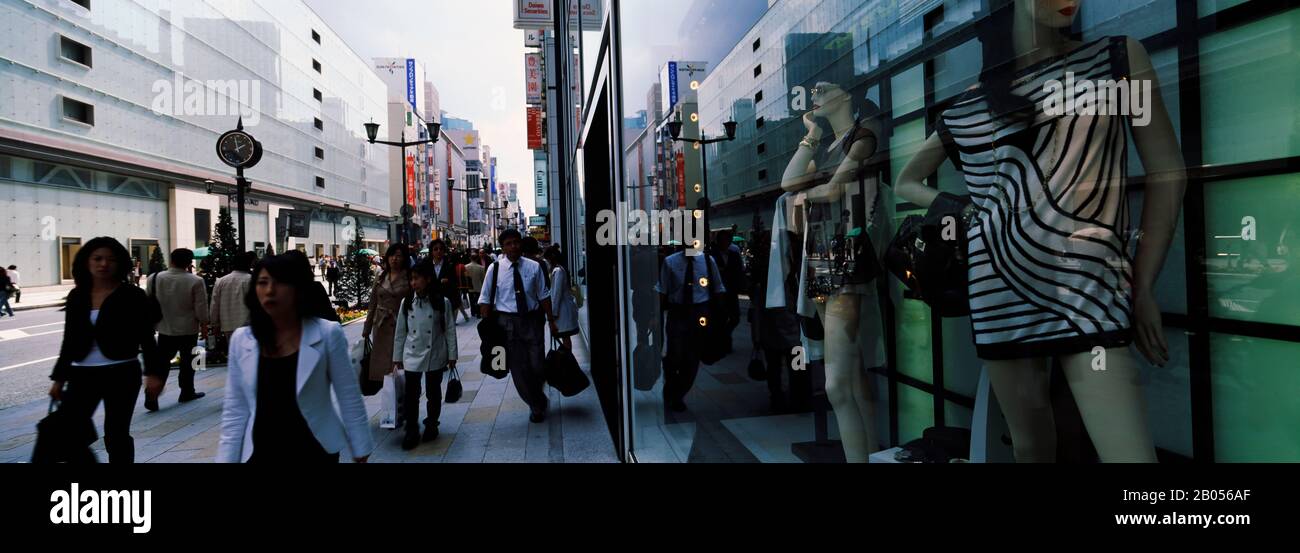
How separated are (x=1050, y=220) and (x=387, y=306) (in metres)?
5.35

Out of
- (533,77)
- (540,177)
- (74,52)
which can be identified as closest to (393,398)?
(74,52)

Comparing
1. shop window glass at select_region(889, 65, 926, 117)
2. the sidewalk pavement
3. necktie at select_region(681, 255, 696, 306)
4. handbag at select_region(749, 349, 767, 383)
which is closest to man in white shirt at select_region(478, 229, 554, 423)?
the sidewalk pavement

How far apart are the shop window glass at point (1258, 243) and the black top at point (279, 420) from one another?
302 centimetres

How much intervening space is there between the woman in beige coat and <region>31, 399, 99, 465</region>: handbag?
2067 millimetres

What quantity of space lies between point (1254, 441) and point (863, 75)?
1514 millimetres

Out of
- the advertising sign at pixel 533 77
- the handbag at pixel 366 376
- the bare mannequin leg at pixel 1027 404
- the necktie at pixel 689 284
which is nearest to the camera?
the bare mannequin leg at pixel 1027 404

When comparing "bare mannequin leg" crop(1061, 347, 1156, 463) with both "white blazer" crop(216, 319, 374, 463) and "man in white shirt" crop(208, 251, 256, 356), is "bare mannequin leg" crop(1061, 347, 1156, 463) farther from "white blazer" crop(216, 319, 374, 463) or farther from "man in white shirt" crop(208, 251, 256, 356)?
"man in white shirt" crop(208, 251, 256, 356)

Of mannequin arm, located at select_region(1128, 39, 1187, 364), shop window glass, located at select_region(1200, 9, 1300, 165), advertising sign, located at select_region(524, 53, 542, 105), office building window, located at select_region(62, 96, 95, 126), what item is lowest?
mannequin arm, located at select_region(1128, 39, 1187, 364)

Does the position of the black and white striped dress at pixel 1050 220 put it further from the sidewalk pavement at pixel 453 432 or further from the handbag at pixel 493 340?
the handbag at pixel 493 340

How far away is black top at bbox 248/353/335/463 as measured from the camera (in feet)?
7.61

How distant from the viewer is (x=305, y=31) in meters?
39.1

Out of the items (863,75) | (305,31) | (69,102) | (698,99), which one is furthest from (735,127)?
(305,31)

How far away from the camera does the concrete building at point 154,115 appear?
18859 mm

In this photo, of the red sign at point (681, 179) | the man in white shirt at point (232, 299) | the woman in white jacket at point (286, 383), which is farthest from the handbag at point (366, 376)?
the red sign at point (681, 179)
